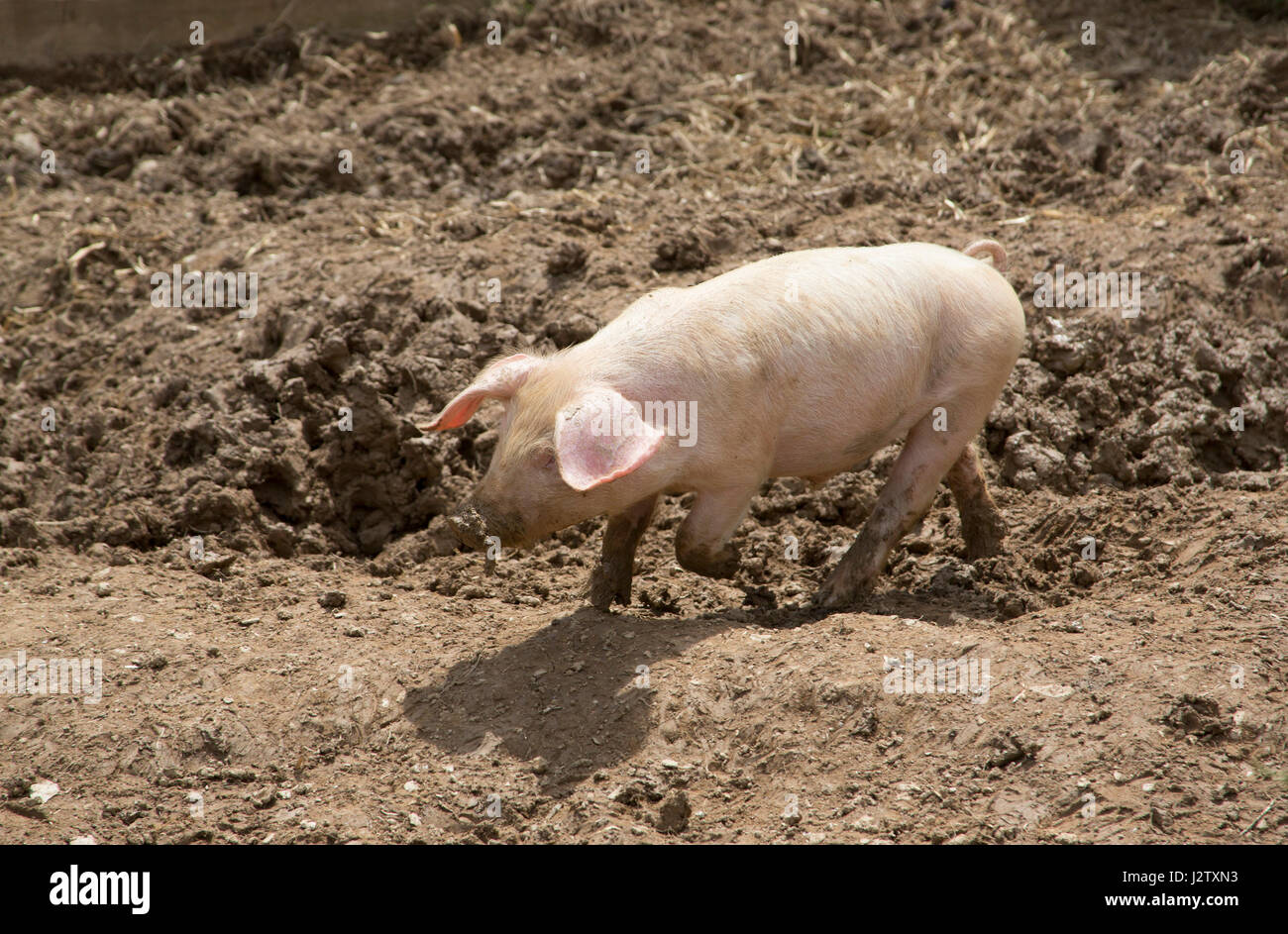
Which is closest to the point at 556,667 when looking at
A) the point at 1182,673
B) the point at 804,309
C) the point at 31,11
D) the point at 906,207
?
the point at 804,309

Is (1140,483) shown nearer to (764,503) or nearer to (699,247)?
(764,503)

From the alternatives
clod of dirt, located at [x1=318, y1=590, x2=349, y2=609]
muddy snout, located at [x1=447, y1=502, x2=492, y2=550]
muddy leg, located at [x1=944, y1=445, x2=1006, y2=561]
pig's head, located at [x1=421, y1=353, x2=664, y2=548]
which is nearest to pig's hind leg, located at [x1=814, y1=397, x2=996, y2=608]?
muddy leg, located at [x1=944, y1=445, x2=1006, y2=561]

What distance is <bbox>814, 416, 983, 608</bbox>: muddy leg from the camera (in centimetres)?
534

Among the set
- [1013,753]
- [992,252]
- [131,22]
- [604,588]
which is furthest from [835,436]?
[131,22]

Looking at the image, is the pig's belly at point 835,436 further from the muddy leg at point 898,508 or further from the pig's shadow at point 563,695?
the pig's shadow at point 563,695

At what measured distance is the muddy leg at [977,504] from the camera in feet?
18.7

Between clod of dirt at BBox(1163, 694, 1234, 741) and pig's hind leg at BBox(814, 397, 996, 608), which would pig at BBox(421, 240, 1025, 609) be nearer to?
pig's hind leg at BBox(814, 397, 996, 608)

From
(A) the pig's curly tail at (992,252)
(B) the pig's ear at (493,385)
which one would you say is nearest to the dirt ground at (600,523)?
(A) the pig's curly tail at (992,252)

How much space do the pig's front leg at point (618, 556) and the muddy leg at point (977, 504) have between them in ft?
4.67

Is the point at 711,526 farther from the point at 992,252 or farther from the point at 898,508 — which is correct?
the point at 992,252

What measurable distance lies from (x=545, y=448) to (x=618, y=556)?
31.5 inches

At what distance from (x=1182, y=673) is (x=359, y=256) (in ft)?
15.7

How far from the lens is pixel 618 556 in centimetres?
523

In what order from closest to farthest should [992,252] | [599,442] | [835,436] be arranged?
[599,442]
[835,436]
[992,252]
